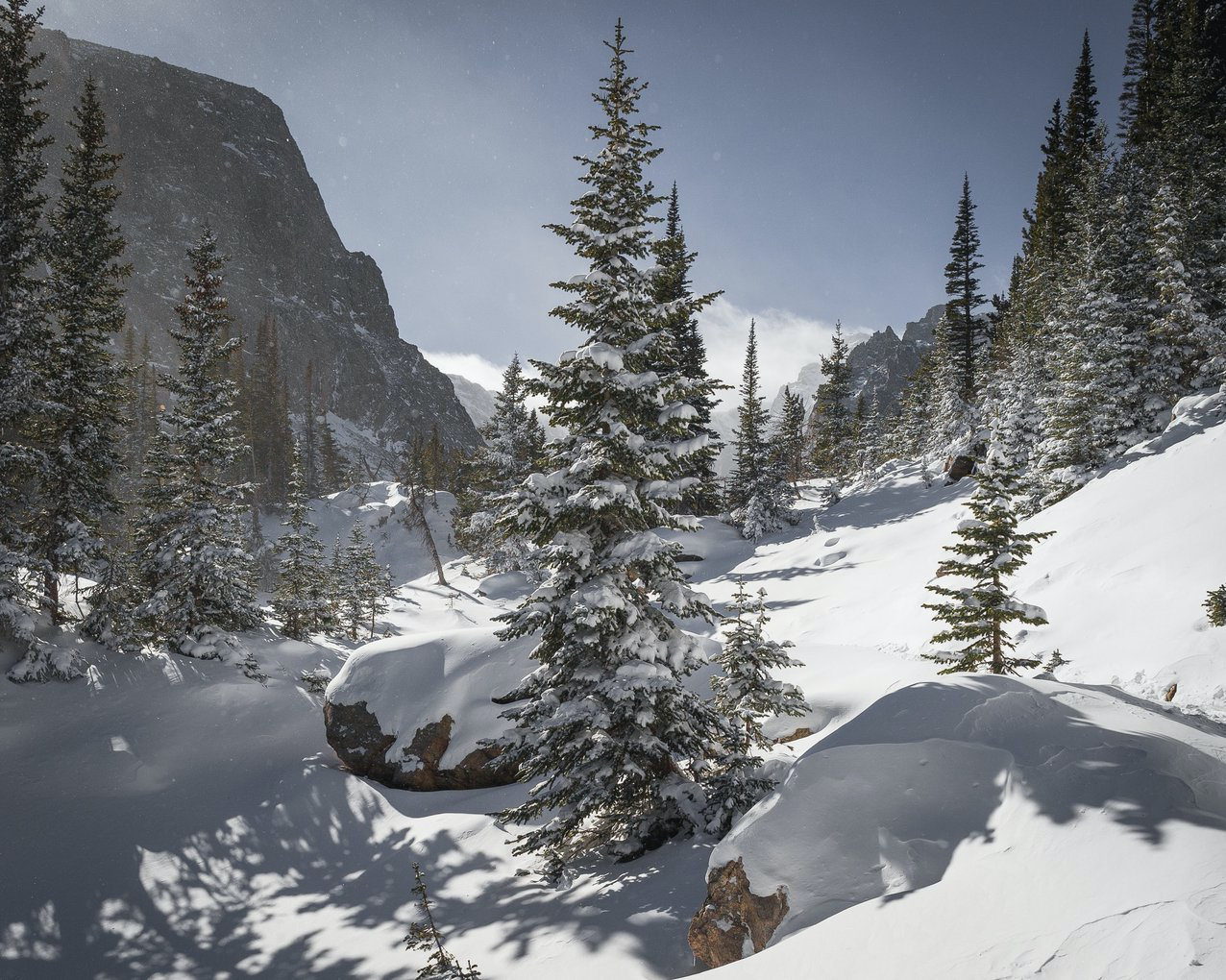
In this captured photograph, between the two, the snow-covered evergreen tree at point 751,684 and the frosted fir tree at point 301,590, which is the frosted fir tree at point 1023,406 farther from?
the frosted fir tree at point 301,590

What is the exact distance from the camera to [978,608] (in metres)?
9.87

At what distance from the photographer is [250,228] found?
Answer: 12525 centimetres

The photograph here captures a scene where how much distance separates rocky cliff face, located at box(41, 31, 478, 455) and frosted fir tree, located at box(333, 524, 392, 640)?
93282mm

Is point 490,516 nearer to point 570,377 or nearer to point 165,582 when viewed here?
point 165,582

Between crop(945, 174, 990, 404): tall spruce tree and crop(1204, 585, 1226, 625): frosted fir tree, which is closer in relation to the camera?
crop(1204, 585, 1226, 625): frosted fir tree

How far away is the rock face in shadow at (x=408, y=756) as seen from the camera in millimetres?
11453

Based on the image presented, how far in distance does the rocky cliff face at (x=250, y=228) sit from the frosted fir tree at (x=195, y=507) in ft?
347

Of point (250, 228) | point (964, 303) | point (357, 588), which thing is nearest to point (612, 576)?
point (357, 588)

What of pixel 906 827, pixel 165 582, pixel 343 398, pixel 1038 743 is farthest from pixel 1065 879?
pixel 343 398

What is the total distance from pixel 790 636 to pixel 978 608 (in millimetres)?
9268

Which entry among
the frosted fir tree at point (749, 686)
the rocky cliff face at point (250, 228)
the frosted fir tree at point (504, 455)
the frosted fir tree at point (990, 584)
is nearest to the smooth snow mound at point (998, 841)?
the frosted fir tree at point (749, 686)

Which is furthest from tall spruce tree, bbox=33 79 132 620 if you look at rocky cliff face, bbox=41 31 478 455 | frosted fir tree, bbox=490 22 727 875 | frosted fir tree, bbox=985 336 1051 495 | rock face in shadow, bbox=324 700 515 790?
rocky cliff face, bbox=41 31 478 455

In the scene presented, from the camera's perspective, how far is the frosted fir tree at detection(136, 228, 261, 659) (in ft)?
52.5

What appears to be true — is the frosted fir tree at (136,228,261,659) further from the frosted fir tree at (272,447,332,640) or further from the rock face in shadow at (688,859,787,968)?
the rock face in shadow at (688,859,787,968)
